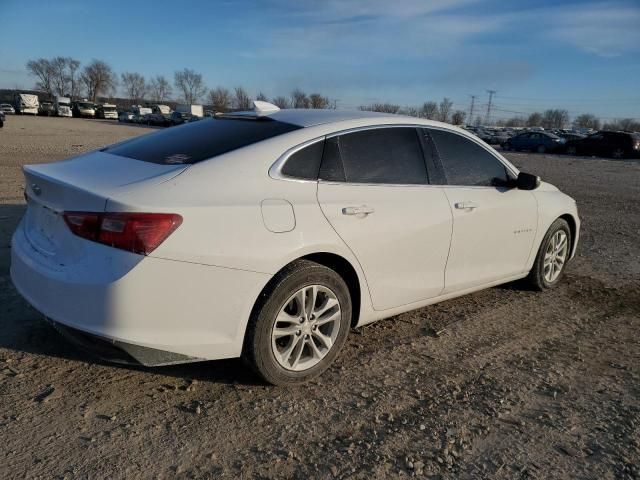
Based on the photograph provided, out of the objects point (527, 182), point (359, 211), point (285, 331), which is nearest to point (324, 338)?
point (285, 331)

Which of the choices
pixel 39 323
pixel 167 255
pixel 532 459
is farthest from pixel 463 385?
pixel 39 323

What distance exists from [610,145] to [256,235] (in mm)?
32835

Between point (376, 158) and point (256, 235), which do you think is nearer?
point (256, 235)

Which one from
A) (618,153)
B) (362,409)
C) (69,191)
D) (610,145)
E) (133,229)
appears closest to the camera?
(133,229)

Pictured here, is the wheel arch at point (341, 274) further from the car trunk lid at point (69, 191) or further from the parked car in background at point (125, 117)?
the parked car in background at point (125, 117)

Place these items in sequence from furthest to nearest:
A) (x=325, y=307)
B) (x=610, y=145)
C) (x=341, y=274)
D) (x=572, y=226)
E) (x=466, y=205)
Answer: (x=610, y=145) → (x=572, y=226) → (x=466, y=205) → (x=341, y=274) → (x=325, y=307)

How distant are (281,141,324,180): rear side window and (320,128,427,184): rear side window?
5 cm

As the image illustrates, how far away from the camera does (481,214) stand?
4.09 metres

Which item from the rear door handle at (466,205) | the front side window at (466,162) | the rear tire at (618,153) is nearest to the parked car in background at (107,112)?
the rear tire at (618,153)

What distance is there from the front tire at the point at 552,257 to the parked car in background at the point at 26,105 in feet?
231

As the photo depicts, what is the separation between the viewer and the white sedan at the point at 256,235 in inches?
Answer: 102

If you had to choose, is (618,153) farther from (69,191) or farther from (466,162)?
(69,191)

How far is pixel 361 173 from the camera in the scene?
3445mm

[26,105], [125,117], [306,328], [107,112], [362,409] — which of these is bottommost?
[125,117]
